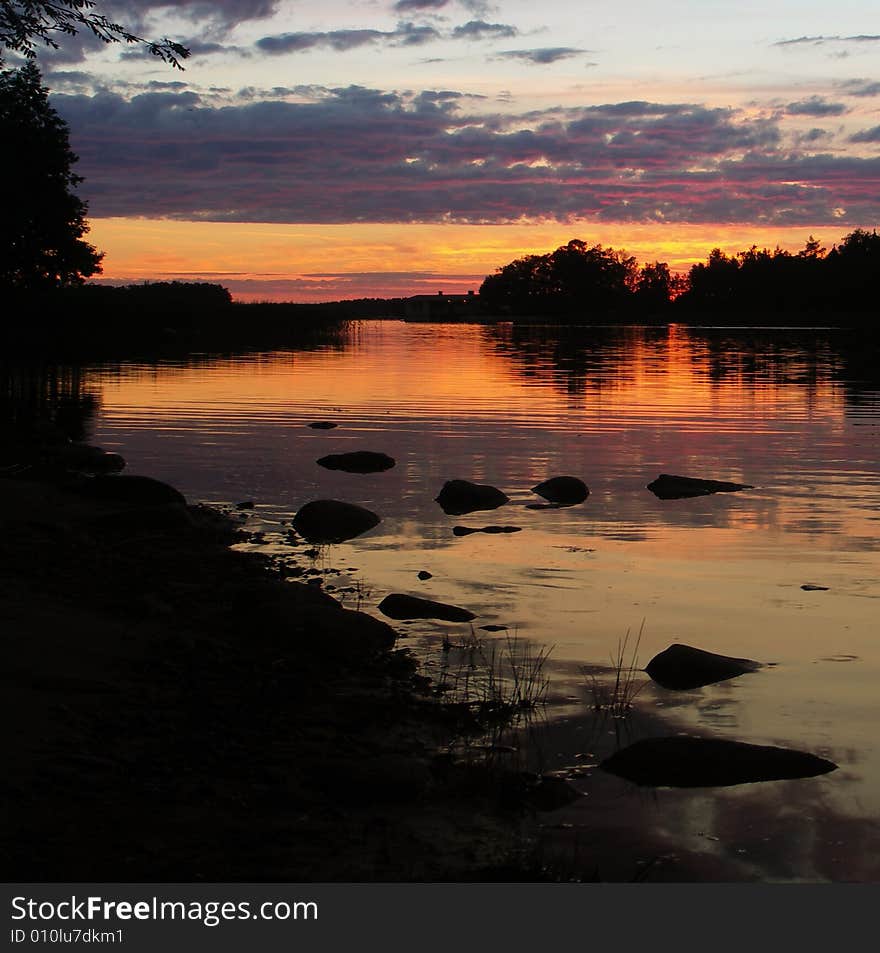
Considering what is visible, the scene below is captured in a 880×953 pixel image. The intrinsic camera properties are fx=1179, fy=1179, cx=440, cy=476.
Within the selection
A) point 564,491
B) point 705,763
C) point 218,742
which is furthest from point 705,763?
point 564,491

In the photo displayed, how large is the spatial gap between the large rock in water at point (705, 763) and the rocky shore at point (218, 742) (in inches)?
49.4

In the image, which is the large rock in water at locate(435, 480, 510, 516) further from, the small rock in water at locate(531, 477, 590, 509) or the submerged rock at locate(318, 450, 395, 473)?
the submerged rock at locate(318, 450, 395, 473)

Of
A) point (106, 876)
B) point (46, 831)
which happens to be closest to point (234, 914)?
point (106, 876)

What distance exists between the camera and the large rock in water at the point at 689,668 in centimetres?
1136

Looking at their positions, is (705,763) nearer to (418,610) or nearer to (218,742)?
(218,742)

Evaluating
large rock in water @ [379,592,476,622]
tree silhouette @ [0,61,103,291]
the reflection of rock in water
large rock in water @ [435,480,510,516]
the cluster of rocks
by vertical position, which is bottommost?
the cluster of rocks

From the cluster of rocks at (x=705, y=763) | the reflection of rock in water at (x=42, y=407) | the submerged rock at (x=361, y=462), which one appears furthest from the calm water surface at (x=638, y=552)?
the reflection of rock in water at (x=42, y=407)

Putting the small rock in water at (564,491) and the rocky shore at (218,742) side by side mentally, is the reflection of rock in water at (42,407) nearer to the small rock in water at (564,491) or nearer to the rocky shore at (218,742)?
the small rock in water at (564,491)

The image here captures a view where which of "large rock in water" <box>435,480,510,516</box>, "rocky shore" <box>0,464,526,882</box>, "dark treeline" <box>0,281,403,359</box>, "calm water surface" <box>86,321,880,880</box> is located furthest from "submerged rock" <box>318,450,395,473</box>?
"dark treeline" <box>0,281,403,359</box>

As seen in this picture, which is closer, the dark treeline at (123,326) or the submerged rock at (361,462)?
the submerged rock at (361,462)

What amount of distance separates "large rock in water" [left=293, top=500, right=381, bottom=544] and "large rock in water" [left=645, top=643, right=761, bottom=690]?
7.75 metres

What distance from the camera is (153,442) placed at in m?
31.2

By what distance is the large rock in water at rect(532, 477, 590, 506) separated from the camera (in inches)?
881

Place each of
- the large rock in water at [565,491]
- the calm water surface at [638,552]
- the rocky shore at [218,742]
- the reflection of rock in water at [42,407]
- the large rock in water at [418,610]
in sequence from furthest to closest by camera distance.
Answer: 1. the reflection of rock in water at [42,407]
2. the large rock in water at [565,491]
3. the large rock in water at [418,610]
4. the calm water surface at [638,552]
5. the rocky shore at [218,742]
